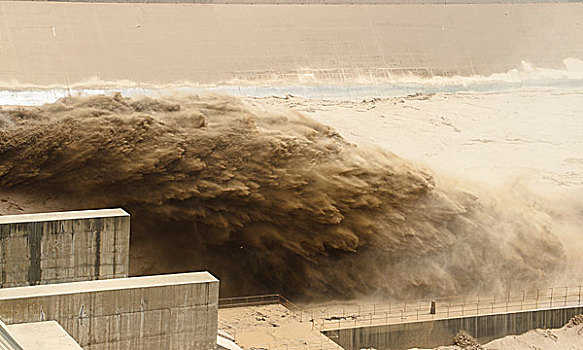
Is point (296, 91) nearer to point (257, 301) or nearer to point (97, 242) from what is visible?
point (257, 301)

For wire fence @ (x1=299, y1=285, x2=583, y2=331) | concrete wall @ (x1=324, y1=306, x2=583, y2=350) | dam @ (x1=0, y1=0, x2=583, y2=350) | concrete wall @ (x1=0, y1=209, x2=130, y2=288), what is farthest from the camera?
wire fence @ (x1=299, y1=285, x2=583, y2=331)

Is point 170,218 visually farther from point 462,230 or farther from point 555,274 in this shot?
point 555,274

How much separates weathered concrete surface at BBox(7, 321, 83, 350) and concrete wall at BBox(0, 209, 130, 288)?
3.53 m

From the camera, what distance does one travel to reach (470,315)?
1012 inches

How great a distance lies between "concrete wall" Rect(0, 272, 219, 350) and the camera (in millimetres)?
16641

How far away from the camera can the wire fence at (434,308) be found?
2513cm

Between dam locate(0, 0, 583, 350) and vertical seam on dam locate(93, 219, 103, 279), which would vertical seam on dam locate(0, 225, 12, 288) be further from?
vertical seam on dam locate(93, 219, 103, 279)

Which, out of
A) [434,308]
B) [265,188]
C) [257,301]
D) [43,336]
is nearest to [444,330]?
[434,308]

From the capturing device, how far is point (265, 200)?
81.8ft

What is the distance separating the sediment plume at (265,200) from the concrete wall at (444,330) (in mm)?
1405

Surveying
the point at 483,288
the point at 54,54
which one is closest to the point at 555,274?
the point at 483,288

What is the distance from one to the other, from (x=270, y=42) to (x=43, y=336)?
60.0 ft

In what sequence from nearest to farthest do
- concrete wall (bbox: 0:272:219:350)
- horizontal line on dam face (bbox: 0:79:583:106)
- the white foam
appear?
concrete wall (bbox: 0:272:219:350)
horizontal line on dam face (bbox: 0:79:583:106)
the white foam

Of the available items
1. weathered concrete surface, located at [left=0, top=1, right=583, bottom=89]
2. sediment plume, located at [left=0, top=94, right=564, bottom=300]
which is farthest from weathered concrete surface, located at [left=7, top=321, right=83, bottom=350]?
weathered concrete surface, located at [left=0, top=1, right=583, bottom=89]
